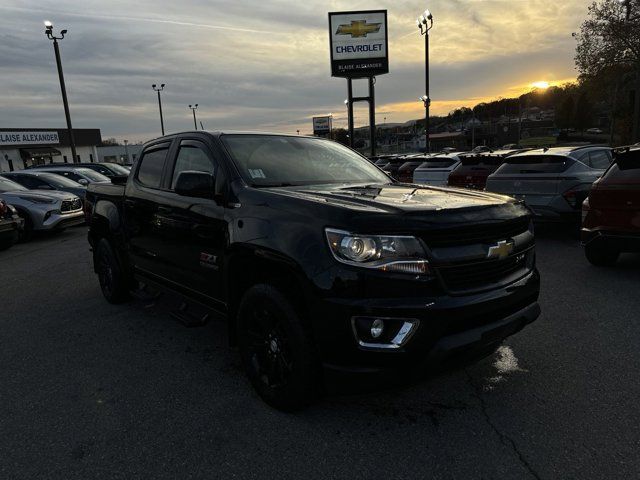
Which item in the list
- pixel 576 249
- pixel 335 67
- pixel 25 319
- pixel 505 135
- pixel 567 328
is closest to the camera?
pixel 567 328

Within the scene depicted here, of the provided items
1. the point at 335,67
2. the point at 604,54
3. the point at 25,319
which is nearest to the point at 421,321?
the point at 25,319

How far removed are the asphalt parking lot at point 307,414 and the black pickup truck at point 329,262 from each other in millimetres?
353

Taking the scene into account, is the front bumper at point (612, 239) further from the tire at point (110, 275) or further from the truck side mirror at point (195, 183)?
the tire at point (110, 275)

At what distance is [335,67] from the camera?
3073 cm

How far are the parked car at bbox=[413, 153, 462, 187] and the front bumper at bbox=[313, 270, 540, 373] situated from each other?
35.5ft

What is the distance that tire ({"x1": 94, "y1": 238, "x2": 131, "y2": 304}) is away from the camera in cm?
518

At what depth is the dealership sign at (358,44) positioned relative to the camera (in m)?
30.6

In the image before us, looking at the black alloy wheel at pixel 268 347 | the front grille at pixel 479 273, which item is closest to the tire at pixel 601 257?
the front grille at pixel 479 273

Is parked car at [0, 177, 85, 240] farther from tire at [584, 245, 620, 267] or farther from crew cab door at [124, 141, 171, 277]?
tire at [584, 245, 620, 267]

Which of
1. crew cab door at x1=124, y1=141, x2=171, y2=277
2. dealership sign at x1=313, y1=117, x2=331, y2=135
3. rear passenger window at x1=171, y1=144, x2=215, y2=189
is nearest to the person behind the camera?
rear passenger window at x1=171, y1=144, x2=215, y2=189

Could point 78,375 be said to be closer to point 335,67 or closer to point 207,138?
point 207,138

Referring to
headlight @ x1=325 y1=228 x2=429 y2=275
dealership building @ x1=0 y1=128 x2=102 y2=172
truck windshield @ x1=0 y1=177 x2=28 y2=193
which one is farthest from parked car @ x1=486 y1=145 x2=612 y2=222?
dealership building @ x1=0 y1=128 x2=102 y2=172

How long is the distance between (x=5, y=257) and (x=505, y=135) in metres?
111

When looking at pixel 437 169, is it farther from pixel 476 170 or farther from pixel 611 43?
pixel 611 43
